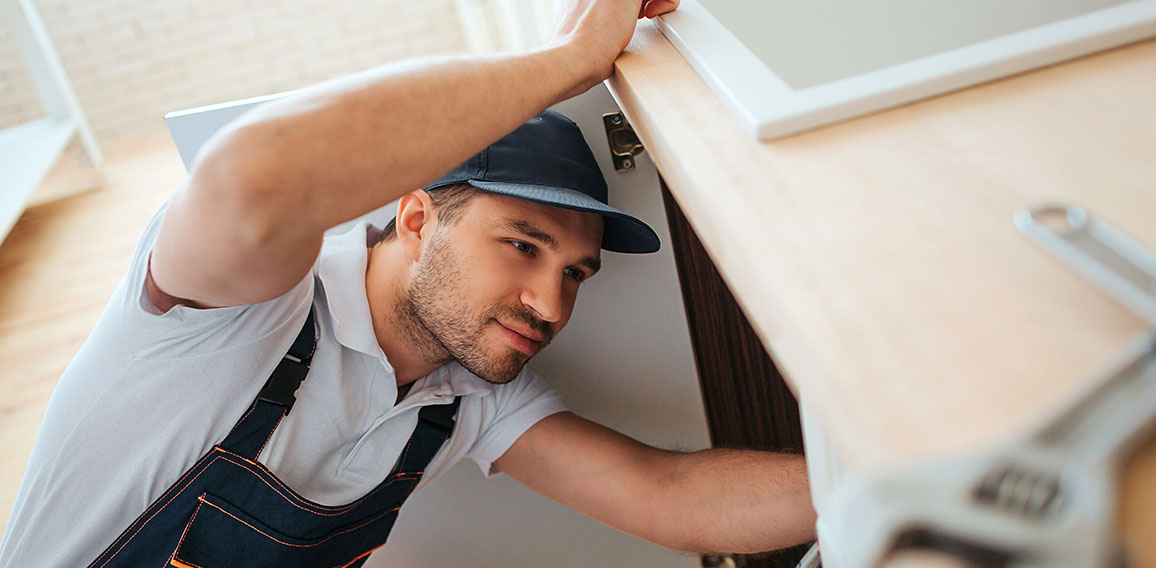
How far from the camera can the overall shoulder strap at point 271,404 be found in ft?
2.87

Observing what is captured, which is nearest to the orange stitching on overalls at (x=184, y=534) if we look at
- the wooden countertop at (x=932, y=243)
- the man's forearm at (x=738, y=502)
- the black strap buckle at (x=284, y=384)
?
the black strap buckle at (x=284, y=384)

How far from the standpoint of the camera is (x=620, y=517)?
39.0 inches

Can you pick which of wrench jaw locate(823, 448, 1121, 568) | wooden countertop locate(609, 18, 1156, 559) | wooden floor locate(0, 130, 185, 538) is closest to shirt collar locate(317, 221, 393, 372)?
wooden countertop locate(609, 18, 1156, 559)

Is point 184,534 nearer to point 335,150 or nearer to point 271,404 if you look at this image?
point 271,404

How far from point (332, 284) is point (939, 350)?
2.57ft

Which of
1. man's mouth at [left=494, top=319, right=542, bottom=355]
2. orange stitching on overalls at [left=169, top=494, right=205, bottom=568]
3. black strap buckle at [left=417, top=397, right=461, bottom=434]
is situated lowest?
black strap buckle at [left=417, top=397, right=461, bottom=434]

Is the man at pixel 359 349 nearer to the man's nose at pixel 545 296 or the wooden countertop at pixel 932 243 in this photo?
the man's nose at pixel 545 296

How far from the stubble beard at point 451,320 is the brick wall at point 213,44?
11.5 ft

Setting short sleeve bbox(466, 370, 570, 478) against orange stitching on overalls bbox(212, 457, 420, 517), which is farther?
short sleeve bbox(466, 370, 570, 478)

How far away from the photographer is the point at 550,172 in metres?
0.92

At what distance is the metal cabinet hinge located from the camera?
3.18 ft

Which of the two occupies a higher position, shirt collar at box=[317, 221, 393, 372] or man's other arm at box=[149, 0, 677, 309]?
man's other arm at box=[149, 0, 677, 309]

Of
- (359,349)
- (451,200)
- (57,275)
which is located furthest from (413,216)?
(57,275)

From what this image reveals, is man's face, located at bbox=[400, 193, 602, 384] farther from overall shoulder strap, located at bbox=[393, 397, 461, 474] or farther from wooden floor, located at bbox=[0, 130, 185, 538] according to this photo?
wooden floor, located at bbox=[0, 130, 185, 538]
